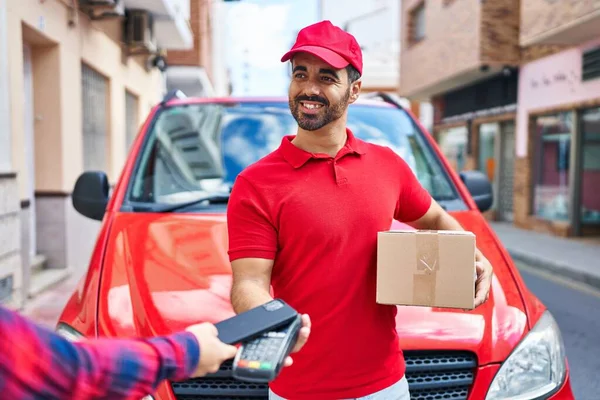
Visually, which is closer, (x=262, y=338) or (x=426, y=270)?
(x=262, y=338)

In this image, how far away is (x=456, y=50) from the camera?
16922 mm

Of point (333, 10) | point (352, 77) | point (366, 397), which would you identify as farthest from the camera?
point (333, 10)

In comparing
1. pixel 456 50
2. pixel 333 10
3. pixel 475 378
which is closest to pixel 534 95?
pixel 456 50

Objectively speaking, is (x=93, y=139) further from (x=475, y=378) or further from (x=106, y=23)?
(x=475, y=378)

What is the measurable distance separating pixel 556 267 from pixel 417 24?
1468cm

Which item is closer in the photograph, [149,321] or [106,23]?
[149,321]

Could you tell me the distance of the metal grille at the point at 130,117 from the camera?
13201 millimetres

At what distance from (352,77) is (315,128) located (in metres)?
0.22

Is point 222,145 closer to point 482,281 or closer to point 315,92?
point 315,92

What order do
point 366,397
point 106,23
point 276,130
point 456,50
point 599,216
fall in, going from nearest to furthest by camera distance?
point 366,397 < point 276,130 < point 106,23 < point 599,216 < point 456,50

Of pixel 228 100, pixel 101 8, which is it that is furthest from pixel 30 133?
pixel 228 100

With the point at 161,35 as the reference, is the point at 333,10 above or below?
above

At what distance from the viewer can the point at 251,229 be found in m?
1.75

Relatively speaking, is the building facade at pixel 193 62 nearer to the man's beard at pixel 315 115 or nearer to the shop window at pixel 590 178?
the shop window at pixel 590 178
